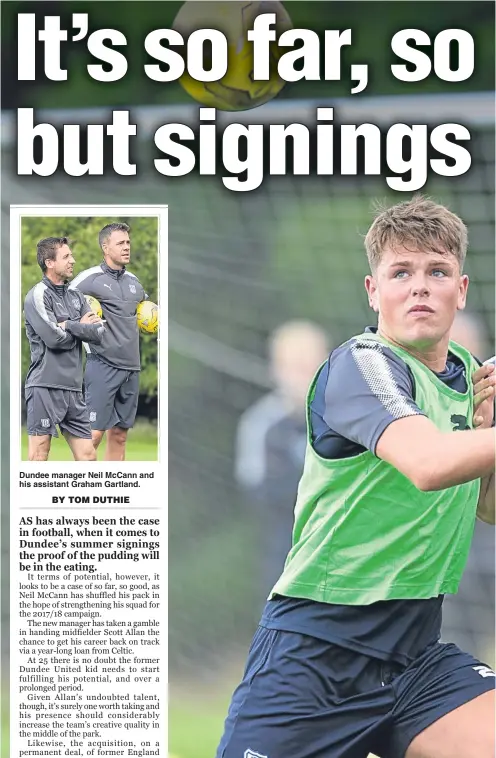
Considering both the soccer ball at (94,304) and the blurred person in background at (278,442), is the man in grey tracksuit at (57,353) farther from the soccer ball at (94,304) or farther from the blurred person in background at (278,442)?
the blurred person in background at (278,442)

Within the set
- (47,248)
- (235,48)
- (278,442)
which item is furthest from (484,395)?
(47,248)

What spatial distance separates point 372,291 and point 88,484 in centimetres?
120

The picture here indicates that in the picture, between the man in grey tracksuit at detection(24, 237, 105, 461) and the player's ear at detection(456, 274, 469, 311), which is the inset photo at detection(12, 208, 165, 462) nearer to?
the man in grey tracksuit at detection(24, 237, 105, 461)

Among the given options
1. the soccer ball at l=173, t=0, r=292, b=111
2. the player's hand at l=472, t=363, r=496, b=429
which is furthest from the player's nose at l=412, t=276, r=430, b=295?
the soccer ball at l=173, t=0, r=292, b=111

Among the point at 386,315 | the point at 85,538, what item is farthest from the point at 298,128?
the point at 85,538

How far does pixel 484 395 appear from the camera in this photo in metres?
2.88

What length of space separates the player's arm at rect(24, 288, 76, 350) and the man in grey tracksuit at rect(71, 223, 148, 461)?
0.30 ft

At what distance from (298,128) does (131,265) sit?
2.49 ft

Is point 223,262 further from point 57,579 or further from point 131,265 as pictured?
point 57,579

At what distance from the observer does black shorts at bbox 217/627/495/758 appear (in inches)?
104

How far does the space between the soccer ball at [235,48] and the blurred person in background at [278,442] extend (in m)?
0.81

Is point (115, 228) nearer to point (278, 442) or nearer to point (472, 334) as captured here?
point (278, 442)

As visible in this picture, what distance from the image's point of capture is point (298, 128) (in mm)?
3055

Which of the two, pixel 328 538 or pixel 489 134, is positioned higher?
pixel 489 134
